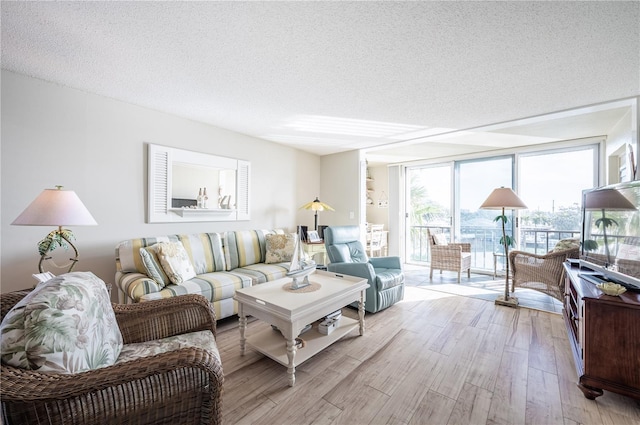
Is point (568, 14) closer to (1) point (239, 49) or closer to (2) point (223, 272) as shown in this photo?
(1) point (239, 49)

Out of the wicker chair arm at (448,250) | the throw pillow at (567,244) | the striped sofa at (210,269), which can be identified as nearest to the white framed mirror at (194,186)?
the striped sofa at (210,269)

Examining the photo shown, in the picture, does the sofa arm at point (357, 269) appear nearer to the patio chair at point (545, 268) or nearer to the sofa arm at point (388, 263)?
the sofa arm at point (388, 263)

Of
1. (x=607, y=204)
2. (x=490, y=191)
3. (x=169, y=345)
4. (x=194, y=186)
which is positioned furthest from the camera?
(x=490, y=191)

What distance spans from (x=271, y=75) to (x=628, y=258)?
2.97 m

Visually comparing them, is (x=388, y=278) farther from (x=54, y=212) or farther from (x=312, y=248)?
(x=54, y=212)

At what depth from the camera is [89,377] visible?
2.82ft

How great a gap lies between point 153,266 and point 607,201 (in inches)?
154

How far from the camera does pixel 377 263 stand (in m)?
3.38

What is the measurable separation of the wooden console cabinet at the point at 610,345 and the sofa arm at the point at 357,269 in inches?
64.0

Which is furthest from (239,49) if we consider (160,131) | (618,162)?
(618,162)

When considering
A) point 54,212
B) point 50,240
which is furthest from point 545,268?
point 50,240

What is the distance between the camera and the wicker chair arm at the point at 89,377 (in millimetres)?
762

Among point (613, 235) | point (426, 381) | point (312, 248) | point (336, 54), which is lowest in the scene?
point (426, 381)

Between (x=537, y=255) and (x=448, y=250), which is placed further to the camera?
(x=448, y=250)
